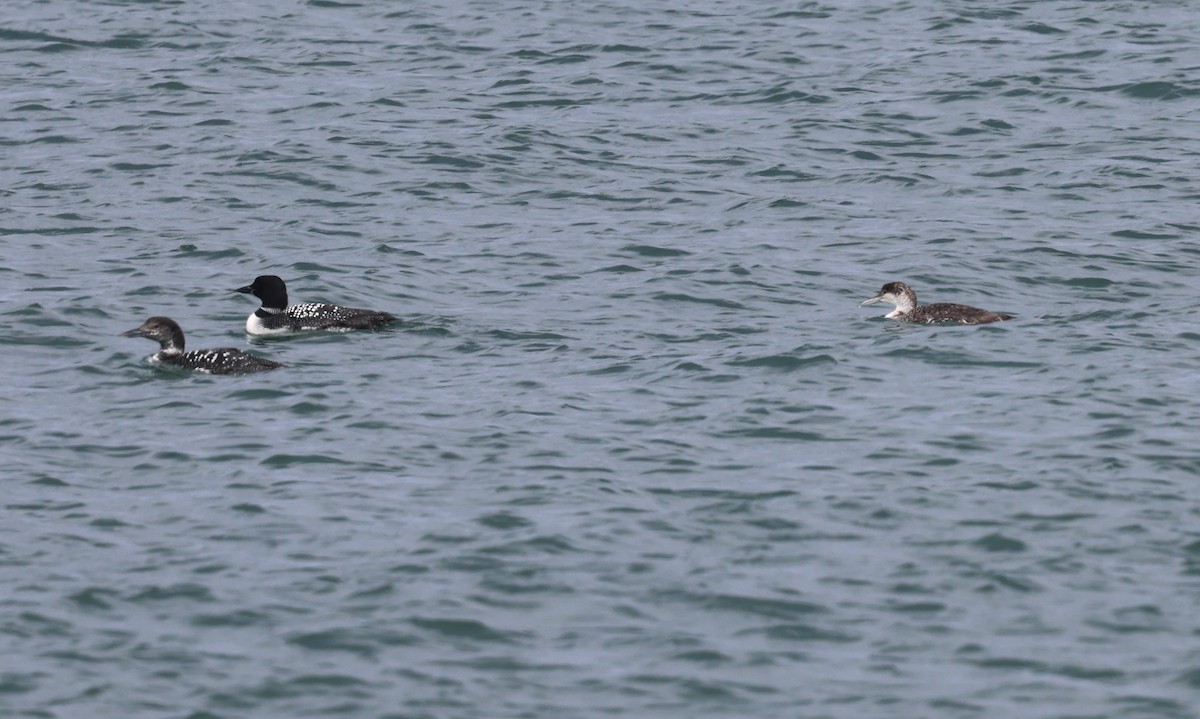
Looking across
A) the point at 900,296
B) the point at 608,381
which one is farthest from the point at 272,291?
the point at 900,296

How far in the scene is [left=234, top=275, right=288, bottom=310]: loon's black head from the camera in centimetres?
1952

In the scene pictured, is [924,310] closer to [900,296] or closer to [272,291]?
[900,296]

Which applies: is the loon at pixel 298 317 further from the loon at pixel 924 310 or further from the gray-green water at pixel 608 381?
the loon at pixel 924 310

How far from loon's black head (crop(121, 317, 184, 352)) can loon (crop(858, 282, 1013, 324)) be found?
22.2 feet

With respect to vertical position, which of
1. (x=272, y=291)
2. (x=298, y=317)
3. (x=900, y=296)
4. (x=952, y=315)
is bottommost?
(x=952, y=315)

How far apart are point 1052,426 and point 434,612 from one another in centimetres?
592

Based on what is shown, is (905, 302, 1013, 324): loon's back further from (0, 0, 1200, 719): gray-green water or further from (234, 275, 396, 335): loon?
(234, 275, 396, 335): loon

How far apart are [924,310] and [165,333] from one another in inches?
289

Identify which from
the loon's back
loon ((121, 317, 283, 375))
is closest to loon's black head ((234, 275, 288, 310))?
loon ((121, 317, 283, 375))

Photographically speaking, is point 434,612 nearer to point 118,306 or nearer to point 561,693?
point 561,693

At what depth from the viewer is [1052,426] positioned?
15852 millimetres

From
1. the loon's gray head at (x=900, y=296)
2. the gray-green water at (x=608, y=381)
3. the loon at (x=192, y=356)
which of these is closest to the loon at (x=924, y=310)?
the loon's gray head at (x=900, y=296)

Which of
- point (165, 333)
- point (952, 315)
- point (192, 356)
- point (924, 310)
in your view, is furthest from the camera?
point (924, 310)

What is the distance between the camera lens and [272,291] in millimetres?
19594
